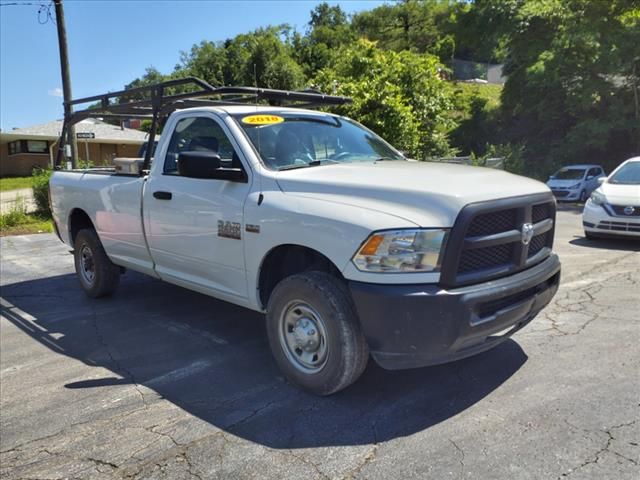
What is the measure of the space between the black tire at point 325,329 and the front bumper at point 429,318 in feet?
0.55

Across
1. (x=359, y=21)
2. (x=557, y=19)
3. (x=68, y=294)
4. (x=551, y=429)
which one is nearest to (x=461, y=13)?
(x=557, y=19)

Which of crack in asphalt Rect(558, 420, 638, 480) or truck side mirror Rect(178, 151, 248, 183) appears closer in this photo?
crack in asphalt Rect(558, 420, 638, 480)

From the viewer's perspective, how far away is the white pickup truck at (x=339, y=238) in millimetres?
3154

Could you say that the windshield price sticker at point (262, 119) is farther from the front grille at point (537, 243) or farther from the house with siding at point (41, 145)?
the house with siding at point (41, 145)

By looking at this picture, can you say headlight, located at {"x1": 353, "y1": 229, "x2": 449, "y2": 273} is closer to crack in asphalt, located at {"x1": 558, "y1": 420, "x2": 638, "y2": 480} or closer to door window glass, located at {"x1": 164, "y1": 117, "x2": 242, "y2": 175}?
crack in asphalt, located at {"x1": 558, "y1": 420, "x2": 638, "y2": 480}

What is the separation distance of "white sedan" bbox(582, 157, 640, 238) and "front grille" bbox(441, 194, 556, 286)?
602cm

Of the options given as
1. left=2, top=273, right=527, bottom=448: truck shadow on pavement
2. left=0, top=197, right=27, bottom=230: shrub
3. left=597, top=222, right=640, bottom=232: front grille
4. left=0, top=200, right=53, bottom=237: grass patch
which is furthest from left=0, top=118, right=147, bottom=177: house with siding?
left=2, top=273, right=527, bottom=448: truck shadow on pavement

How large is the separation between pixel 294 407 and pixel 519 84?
29.4 meters

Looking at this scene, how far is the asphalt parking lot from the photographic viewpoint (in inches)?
115

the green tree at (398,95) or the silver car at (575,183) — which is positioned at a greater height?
the green tree at (398,95)

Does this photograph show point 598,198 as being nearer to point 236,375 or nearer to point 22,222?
point 236,375

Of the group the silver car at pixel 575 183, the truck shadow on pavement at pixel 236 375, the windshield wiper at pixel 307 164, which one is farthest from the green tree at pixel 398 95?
the windshield wiper at pixel 307 164

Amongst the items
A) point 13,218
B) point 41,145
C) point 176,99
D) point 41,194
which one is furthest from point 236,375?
point 41,145

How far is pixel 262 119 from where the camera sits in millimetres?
4473
